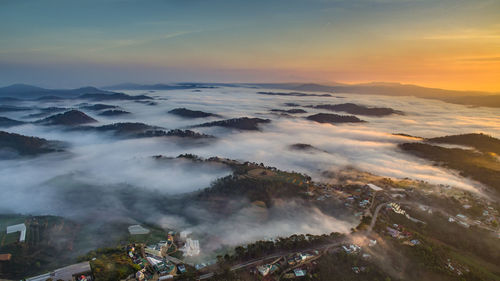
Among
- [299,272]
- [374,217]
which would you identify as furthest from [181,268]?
[374,217]

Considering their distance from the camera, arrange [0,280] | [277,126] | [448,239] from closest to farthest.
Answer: [0,280] < [448,239] < [277,126]

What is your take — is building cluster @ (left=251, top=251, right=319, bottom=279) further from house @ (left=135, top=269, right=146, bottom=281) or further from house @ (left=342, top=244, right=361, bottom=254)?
house @ (left=135, top=269, right=146, bottom=281)

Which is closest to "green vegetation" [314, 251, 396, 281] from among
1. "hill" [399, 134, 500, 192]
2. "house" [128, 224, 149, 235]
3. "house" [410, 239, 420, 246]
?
"house" [410, 239, 420, 246]

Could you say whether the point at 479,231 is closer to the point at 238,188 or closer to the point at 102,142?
the point at 238,188

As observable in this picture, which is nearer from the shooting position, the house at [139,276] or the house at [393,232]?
the house at [139,276]

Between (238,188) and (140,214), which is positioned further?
(238,188)

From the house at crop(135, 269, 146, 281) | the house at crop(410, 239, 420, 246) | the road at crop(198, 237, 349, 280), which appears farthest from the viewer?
the house at crop(410, 239, 420, 246)

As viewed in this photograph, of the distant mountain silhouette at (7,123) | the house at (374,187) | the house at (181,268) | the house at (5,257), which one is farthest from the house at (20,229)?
the distant mountain silhouette at (7,123)

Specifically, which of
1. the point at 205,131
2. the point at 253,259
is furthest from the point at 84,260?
the point at 205,131

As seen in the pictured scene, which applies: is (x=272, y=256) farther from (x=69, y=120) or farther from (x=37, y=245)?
(x=69, y=120)

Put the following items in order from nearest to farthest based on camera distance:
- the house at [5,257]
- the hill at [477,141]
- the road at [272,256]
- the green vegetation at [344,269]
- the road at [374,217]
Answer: the green vegetation at [344,269]
the road at [272,256]
the house at [5,257]
the road at [374,217]
the hill at [477,141]

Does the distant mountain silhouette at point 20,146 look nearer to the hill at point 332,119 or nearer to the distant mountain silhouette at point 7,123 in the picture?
the distant mountain silhouette at point 7,123
